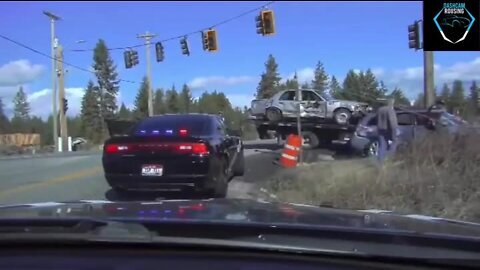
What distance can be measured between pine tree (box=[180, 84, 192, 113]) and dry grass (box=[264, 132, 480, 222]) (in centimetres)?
8541

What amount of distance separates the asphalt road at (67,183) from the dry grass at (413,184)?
138 cm

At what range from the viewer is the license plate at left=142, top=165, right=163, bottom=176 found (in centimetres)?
976

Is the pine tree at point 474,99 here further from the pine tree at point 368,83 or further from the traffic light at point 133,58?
the pine tree at point 368,83

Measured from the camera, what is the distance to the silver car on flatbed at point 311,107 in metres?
23.3

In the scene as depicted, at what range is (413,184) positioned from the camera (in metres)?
10.1

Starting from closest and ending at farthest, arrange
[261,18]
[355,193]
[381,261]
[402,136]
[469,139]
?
1. [381,261]
2. [355,193]
3. [469,139]
4. [402,136]
5. [261,18]

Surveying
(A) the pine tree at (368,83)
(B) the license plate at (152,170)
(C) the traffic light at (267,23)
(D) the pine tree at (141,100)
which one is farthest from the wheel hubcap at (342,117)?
(D) the pine tree at (141,100)

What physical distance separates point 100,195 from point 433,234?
9520 mm

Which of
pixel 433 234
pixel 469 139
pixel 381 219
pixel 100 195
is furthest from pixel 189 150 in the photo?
pixel 433 234

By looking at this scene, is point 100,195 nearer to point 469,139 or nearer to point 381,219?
point 469,139

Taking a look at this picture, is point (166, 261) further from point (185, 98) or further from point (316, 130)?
point (185, 98)

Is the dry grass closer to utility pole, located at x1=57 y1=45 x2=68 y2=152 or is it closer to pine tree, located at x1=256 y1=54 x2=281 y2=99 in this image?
utility pole, located at x1=57 y1=45 x2=68 y2=152

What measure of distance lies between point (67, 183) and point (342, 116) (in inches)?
489

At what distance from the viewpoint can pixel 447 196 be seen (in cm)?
948
